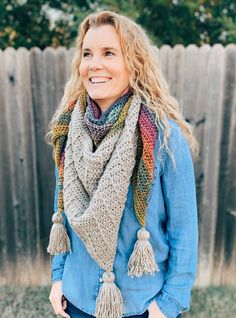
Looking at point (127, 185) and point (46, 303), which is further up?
point (127, 185)

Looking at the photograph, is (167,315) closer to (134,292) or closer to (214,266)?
(134,292)

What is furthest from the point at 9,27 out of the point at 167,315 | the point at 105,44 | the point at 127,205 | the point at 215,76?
the point at 167,315

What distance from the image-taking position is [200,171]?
290 centimetres

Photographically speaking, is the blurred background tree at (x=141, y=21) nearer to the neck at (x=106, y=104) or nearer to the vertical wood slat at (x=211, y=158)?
the vertical wood slat at (x=211, y=158)

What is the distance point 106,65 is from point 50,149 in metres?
1.58

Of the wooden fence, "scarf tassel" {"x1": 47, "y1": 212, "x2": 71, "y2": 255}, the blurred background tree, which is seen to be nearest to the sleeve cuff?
"scarf tassel" {"x1": 47, "y1": 212, "x2": 71, "y2": 255}

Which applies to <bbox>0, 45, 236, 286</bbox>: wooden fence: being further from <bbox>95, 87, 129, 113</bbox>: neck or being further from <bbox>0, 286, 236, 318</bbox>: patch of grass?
<bbox>95, 87, 129, 113</bbox>: neck

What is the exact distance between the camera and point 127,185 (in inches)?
54.1

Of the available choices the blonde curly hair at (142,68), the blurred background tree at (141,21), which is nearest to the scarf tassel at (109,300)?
the blonde curly hair at (142,68)

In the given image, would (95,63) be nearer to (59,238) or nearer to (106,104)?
(106,104)

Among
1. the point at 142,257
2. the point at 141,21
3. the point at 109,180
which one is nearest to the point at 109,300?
the point at 142,257

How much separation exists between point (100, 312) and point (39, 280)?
1.85 m

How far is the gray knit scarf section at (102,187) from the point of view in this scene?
1.35 metres

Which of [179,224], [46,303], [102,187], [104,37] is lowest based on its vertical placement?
[46,303]
